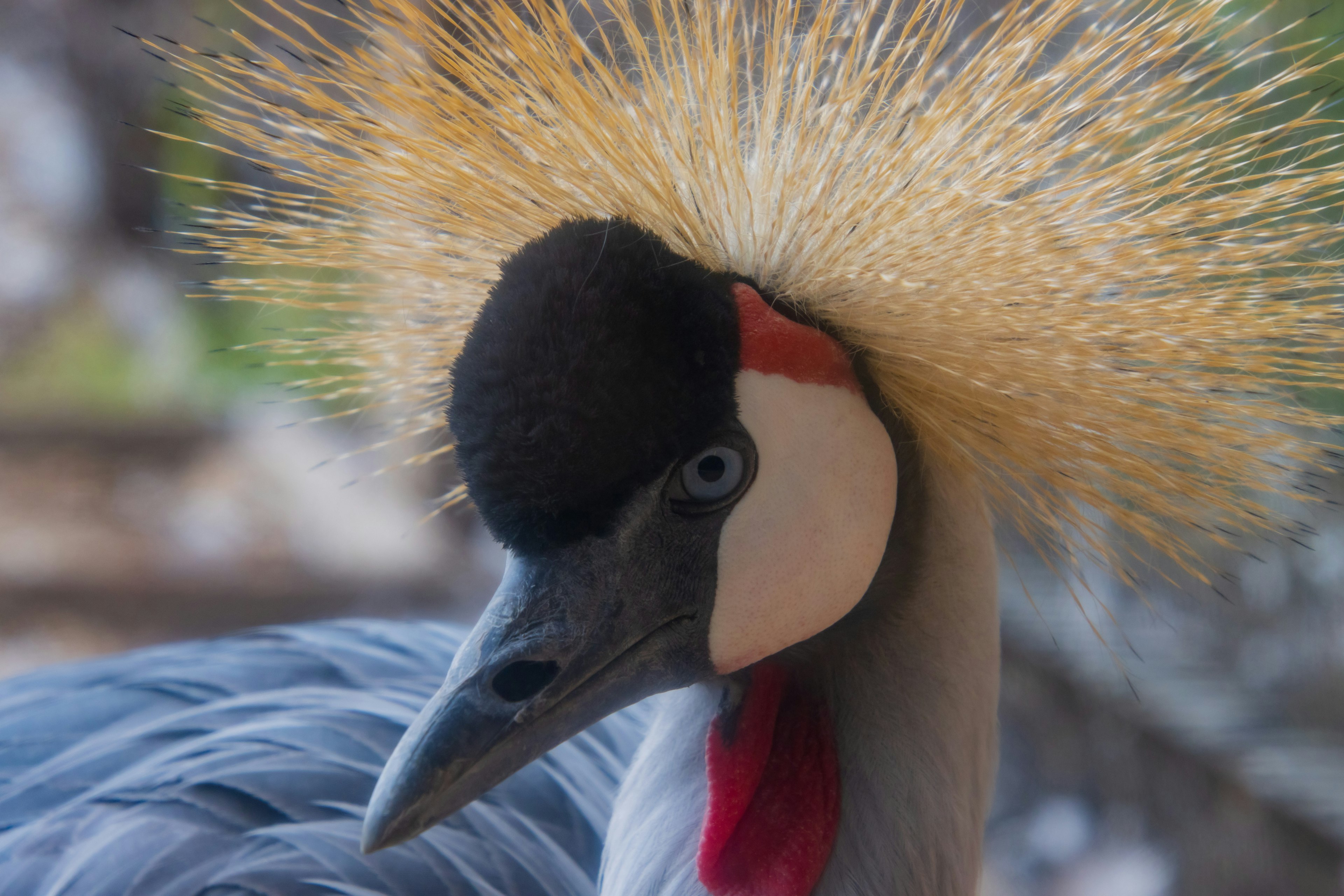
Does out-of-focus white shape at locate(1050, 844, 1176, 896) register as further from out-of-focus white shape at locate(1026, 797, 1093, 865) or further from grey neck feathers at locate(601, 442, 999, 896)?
grey neck feathers at locate(601, 442, 999, 896)

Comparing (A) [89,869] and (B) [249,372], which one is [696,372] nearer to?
(A) [89,869]

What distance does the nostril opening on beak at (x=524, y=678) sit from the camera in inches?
20.1

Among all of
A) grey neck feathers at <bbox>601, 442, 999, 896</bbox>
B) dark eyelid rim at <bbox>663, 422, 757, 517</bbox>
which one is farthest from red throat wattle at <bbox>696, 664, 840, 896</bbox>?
dark eyelid rim at <bbox>663, 422, 757, 517</bbox>

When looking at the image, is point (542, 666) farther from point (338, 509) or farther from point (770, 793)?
point (338, 509)

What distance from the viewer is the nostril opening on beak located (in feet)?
1.68

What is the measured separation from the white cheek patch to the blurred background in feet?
0.70

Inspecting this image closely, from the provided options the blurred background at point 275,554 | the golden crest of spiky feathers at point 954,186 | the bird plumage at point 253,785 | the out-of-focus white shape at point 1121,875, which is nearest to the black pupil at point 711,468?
the golden crest of spiky feathers at point 954,186

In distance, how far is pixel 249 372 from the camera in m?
Result: 2.80

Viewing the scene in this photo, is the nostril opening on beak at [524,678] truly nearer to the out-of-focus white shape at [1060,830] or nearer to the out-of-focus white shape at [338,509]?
the out-of-focus white shape at [1060,830]

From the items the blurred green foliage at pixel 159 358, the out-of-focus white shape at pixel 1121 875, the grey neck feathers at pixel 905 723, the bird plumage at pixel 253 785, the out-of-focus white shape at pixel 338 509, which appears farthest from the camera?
the blurred green foliage at pixel 159 358

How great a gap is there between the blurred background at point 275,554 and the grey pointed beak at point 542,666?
319 mm

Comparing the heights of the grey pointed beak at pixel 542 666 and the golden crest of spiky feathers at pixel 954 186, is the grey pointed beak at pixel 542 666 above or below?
below

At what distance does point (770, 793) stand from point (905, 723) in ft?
0.32

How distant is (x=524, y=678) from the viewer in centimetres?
52
